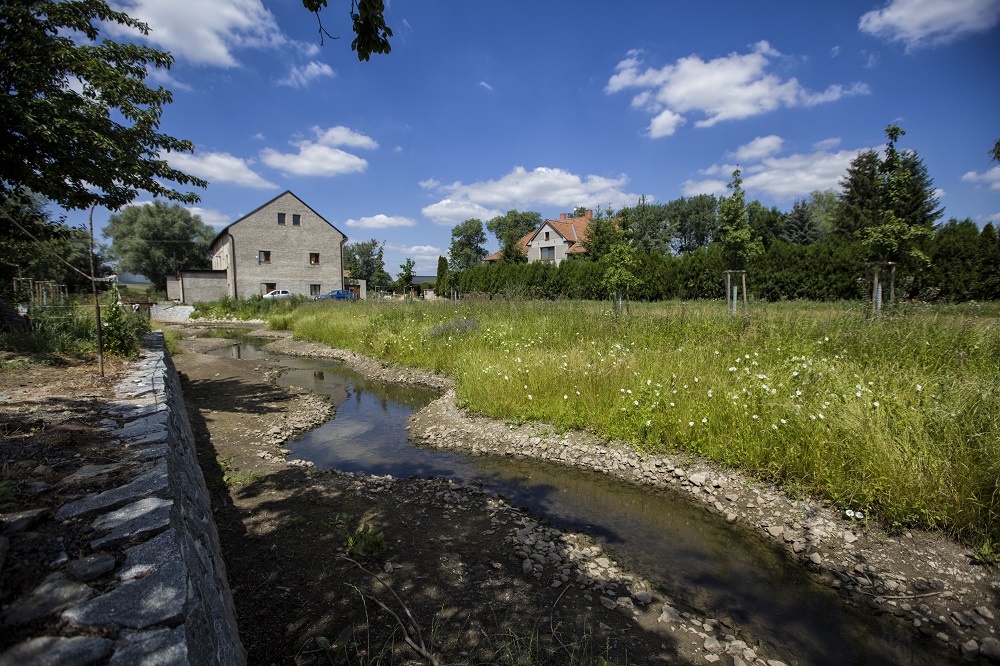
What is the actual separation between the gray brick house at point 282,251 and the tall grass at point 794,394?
96.2ft

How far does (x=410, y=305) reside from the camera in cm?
1738

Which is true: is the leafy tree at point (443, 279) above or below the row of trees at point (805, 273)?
above

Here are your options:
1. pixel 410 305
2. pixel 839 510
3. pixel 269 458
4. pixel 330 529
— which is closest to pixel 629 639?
pixel 330 529

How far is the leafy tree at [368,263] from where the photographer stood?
6177 cm

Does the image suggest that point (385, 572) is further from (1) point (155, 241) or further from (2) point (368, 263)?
(2) point (368, 263)

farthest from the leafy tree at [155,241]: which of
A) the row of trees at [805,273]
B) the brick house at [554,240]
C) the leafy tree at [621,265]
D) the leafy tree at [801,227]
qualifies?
the leafy tree at [801,227]

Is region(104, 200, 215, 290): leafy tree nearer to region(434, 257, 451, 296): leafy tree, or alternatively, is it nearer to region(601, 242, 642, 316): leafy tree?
region(434, 257, 451, 296): leafy tree

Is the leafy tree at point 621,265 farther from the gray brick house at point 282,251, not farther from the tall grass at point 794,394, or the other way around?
the gray brick house at point 282,251

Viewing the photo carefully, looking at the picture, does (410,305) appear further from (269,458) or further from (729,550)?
(729,550)

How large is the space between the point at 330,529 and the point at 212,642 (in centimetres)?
217

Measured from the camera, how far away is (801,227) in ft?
134

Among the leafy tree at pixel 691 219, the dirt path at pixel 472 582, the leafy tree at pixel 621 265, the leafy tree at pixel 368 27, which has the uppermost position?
the leafy tree at pixel 691 219

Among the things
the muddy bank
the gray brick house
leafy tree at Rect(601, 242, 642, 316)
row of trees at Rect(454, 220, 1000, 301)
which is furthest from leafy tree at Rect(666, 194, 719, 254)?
the muddy bank

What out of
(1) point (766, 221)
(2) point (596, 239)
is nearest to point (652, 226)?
(1) point (766, 221)
